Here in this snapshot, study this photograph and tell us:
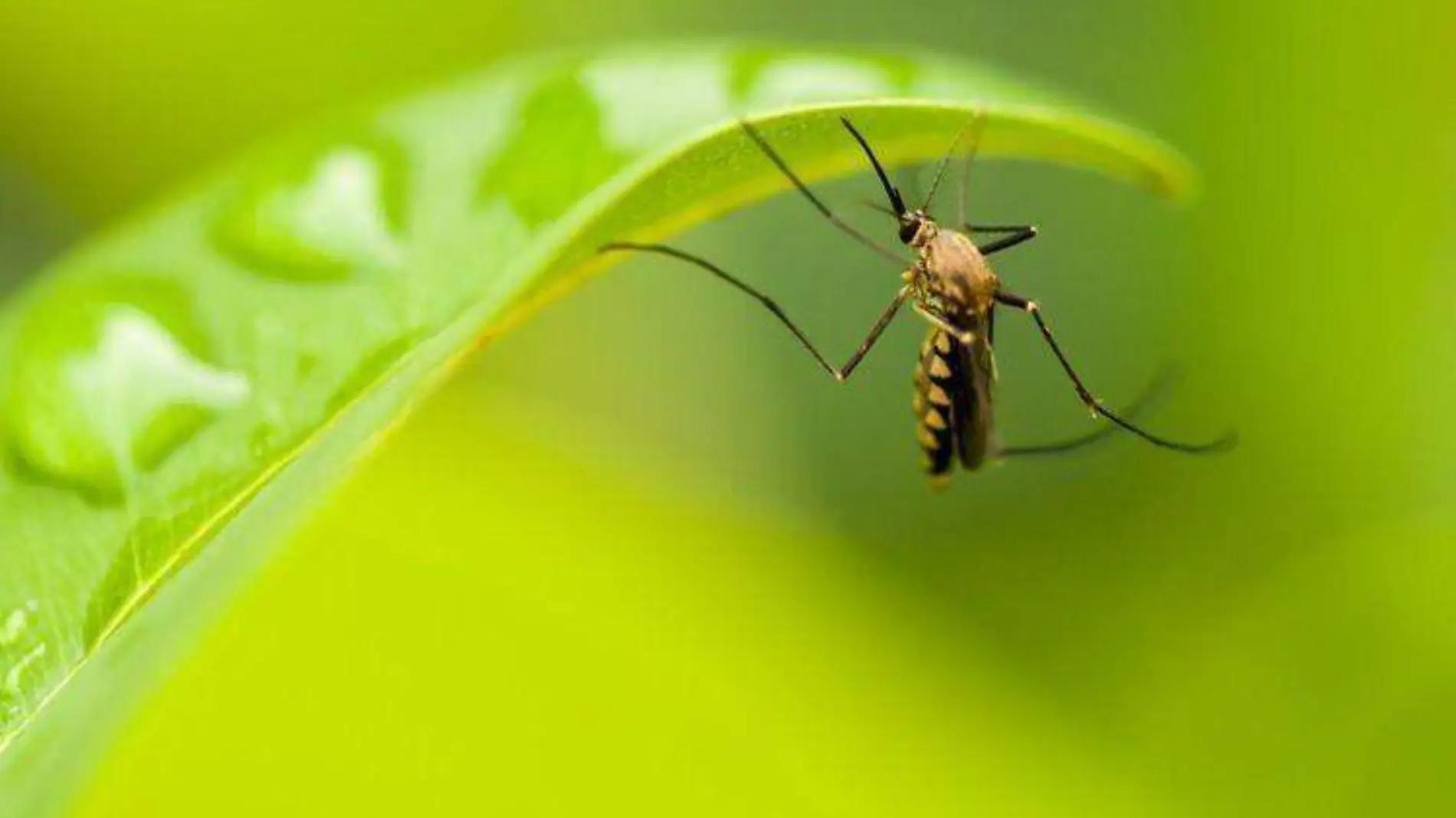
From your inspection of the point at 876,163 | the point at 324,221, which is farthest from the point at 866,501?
the point at 324,221

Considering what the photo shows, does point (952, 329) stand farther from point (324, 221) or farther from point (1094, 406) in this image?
Result: point (324, 221)

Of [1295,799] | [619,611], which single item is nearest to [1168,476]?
[1295,799]

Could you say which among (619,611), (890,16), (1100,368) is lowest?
(619,611)

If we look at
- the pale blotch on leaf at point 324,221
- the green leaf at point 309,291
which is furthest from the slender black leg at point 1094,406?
the pale blotch on leaf at point 324,221

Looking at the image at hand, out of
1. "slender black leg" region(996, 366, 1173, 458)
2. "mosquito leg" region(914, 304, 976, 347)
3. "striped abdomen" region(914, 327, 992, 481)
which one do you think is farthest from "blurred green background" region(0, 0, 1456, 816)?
"mosquito leg" region(914, 304, 976, 347)

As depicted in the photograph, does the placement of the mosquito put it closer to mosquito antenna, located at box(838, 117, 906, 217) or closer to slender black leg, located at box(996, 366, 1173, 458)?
mosquito antenna, located at box(838, 117, 906, 217)

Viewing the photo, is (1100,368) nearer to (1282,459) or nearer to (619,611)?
(1282,459)
